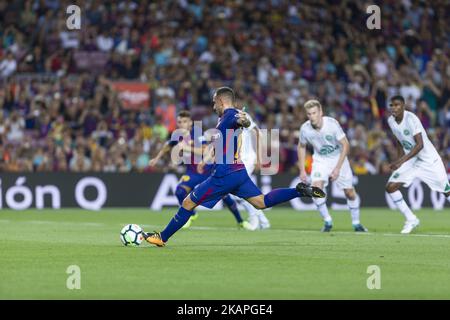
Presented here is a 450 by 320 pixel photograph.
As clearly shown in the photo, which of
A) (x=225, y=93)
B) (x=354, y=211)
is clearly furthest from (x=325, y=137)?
(x=225, y=93)

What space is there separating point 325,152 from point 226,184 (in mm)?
5027

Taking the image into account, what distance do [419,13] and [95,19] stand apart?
35.5 feet

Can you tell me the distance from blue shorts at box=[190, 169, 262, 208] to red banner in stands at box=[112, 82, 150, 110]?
15.2 meters

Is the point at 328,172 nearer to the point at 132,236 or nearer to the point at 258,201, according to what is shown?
the point at 258,201

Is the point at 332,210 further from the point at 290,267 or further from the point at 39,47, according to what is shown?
the point at 290,267

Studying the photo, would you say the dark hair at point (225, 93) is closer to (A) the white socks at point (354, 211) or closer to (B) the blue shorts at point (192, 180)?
(A) the white socks at point (354, 211)

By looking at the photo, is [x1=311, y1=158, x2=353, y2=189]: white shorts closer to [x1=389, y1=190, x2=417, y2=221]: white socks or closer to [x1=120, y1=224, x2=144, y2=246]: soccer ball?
[x1=389, y1=190, x2=417, y2=221]: white socks

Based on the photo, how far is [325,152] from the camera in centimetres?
1945

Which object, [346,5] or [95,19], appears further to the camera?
[346,5]

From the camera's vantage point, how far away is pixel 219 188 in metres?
14.8

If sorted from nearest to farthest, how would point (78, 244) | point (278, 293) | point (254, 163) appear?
point (278, 293) → point (78, 244) → point (254, 163)

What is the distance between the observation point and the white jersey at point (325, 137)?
757 inches
